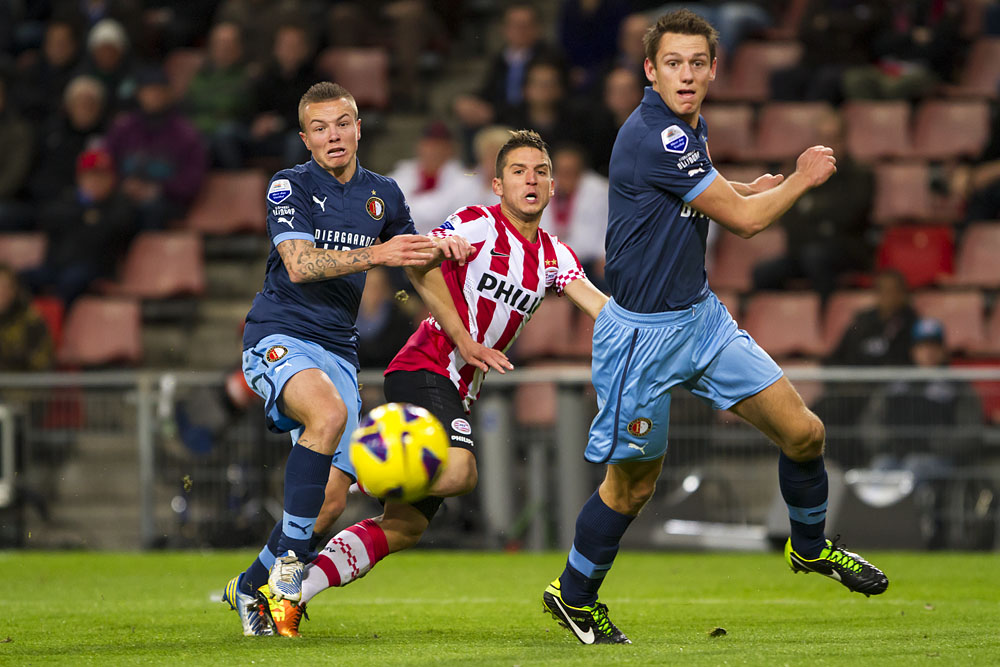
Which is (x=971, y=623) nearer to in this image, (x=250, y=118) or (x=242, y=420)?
(x=242, y=420)

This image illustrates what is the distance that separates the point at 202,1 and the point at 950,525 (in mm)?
10850

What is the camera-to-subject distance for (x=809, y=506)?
6.36 metres

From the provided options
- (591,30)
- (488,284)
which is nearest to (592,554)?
(488,284)

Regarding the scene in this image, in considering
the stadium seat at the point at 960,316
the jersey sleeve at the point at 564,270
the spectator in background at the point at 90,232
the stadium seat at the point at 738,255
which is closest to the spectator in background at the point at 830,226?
the stadium seat at the point at 738,255

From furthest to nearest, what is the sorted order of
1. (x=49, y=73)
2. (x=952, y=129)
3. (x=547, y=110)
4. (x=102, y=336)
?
(x=49, y=73) → (x=952, y=129) → (x=547, y=110) → (x=102, y=336)

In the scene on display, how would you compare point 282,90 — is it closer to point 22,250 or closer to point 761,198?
point 22,250

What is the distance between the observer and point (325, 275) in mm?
6477

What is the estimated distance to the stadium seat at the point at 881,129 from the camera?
47.2 ft

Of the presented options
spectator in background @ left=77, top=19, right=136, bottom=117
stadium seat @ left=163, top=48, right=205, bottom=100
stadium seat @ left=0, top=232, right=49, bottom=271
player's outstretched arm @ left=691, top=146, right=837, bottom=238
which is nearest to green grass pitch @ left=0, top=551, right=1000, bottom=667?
player's outstretched arm @ left=691, top=146, right=837, bottom=238

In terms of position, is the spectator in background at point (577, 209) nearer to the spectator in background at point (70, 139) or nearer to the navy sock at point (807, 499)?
the spectator in background at point (70, 139)

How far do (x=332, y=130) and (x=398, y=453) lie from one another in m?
1.74

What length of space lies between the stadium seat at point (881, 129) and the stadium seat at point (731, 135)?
99 cm

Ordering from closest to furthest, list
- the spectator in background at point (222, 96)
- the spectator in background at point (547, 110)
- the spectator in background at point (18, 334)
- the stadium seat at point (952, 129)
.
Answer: the spectator in background at point (18, 334) < the spectator in background at point (547, 110) < the stadium seat at point (952, 129) < the spectator in background at point (222, 96)

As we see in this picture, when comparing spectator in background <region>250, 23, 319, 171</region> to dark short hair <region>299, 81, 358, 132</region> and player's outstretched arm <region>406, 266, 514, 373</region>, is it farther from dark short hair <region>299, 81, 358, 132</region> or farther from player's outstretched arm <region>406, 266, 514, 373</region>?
player's outstretched arm <region>406, 266, 514, 373</region>
